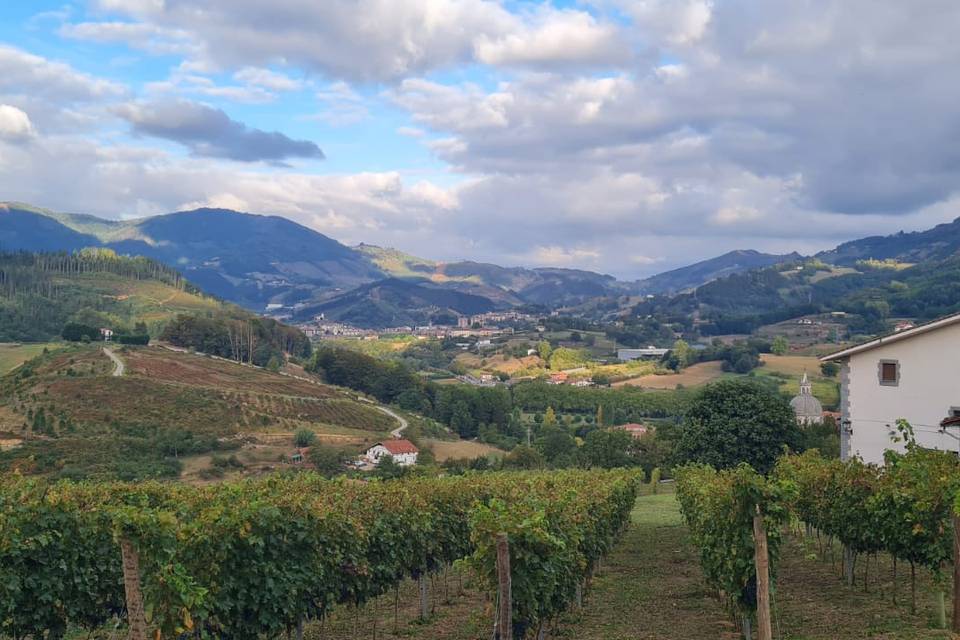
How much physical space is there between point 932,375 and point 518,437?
96064mm

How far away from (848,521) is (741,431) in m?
29.2

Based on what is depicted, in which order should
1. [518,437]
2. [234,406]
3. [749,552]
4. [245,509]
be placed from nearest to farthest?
1. [245,509]
2. [749,552]
3. [234,406]
4. [518,437]

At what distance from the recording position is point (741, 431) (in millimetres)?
46812

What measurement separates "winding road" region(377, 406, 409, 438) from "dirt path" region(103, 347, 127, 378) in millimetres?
34507

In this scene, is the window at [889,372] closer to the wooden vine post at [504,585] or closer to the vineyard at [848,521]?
the vineyard at [848,521]

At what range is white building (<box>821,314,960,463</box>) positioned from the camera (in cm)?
2808

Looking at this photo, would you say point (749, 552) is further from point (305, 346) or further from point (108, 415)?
point (305, 346)

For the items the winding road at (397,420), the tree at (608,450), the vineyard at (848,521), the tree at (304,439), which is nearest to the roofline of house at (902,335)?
the vineyard at (848,521)

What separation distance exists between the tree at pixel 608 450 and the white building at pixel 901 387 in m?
41.1

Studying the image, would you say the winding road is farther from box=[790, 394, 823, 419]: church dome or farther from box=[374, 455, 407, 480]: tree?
box=[790, 394, 823, 419]: church dome

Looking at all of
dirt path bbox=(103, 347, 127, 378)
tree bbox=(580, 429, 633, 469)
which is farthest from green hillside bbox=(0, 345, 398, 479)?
tree bbox=(580, 429, 633, 469)

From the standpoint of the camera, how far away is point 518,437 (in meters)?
123

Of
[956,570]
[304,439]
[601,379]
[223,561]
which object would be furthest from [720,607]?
[601,379]

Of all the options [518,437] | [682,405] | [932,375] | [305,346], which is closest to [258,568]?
[932,375]
